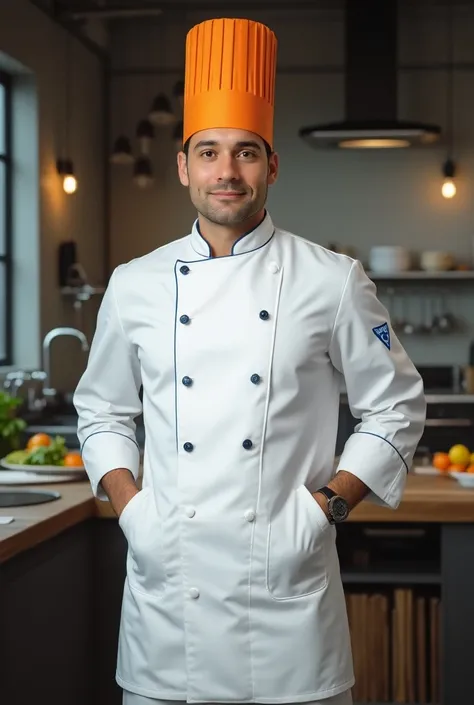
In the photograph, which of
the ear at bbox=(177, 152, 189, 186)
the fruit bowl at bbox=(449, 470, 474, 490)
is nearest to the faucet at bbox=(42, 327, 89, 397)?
the fruit bowl at bbox=(449, 470, 474, 490)

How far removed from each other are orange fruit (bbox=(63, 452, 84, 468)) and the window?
8.08 ft

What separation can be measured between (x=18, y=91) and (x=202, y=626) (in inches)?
170

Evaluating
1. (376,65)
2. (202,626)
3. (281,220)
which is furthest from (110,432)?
(281,220)

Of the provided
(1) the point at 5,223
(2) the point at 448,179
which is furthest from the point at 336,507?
(2) the point at 448,179

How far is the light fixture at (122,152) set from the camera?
Result: 6488 mm

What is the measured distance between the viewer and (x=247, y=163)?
1.90 m

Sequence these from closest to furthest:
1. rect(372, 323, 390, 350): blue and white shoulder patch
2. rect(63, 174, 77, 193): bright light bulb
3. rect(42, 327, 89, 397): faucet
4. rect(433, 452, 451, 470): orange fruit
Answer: rect(372, 323, 390, 350): blue and white shoulder patch → rect(433, 452, 451, 470): orange fruit → rect(42, 327, 89, 397): faucet → rect(63, 174, 77, 193): bright light bulb

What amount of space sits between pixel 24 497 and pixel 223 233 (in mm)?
1111

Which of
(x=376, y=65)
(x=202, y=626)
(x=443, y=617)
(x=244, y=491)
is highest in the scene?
(x=376, y=65)

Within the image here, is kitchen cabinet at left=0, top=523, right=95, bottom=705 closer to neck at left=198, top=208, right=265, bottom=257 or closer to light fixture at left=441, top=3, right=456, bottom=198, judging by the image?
neck at left=198, top=208, right=265, bottom=257

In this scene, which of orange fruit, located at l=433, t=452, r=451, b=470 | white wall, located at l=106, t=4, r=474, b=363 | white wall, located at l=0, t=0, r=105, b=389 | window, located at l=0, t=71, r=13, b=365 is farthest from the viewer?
white wall, located at l=106, t=4, r=474, b=363

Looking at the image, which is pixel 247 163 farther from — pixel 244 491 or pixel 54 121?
pixel 54 121

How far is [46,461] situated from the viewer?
3236mm

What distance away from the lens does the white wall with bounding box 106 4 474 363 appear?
702 cm
